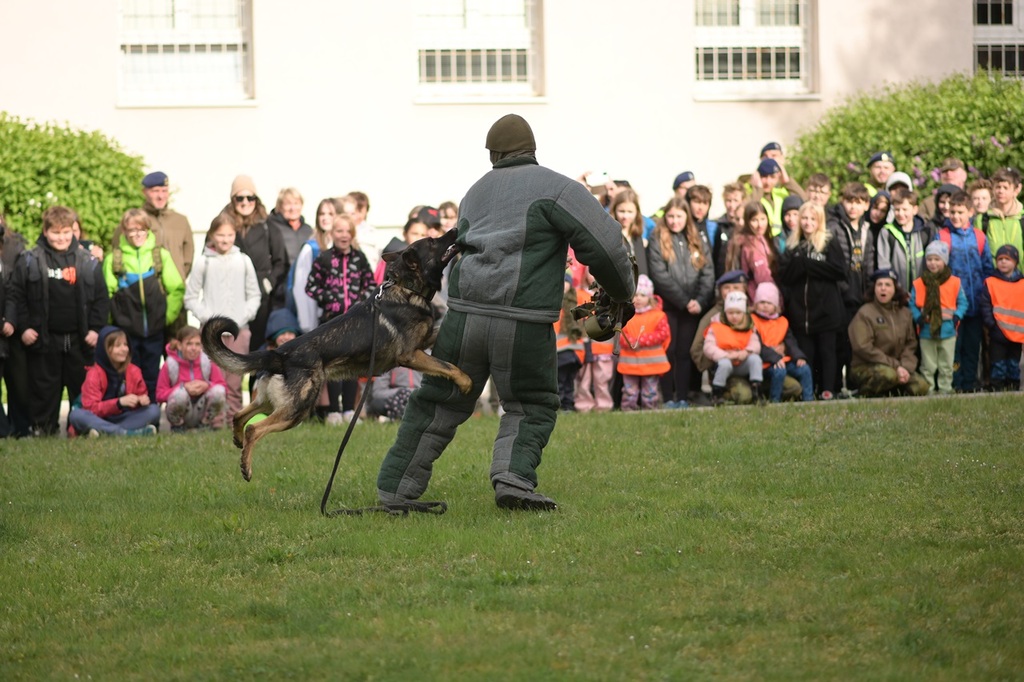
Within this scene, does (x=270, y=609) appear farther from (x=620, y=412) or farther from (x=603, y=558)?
(x=620, y=412)

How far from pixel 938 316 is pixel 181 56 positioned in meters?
11.3

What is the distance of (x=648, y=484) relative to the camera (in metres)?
9.05

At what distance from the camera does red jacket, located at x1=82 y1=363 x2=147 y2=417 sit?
12391mm

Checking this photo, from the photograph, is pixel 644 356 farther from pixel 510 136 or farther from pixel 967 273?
pixel 510 136

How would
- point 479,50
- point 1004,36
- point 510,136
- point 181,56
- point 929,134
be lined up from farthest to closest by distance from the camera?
point 1004,36 < point 479,50 < point 181,56 < point 929,134 < point 510,136

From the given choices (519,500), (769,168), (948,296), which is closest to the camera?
(519,500)

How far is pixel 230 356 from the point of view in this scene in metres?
8.50

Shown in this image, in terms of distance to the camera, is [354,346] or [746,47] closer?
[354,346]

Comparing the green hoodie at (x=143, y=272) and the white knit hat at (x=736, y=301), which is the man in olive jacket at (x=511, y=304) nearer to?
the white knit hat at (x=736, y=301)

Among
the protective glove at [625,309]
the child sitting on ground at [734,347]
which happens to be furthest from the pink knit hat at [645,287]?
the protective glove at [625,309]

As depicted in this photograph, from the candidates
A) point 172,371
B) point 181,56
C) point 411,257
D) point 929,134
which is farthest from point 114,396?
point 929,134

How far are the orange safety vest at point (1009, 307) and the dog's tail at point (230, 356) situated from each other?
8.02 metres

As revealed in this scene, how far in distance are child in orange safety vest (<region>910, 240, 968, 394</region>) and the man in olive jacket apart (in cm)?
655

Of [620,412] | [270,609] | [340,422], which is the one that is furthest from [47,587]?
[620,412]
